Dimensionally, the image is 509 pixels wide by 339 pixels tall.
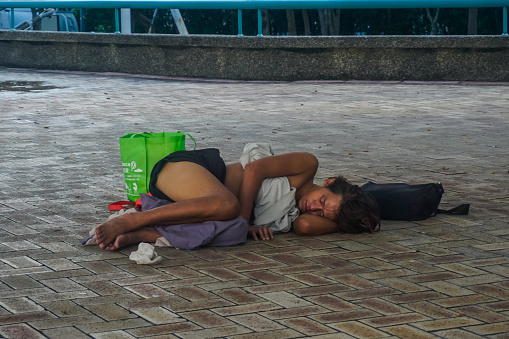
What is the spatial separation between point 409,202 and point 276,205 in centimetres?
93

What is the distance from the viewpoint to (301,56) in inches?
571

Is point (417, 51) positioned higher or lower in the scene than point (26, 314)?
higher

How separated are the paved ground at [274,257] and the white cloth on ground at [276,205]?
0.10m


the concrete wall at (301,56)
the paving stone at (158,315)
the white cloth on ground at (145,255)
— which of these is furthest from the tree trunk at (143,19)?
the paving stone at (158,315)

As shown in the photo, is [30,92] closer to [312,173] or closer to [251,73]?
[251,73]

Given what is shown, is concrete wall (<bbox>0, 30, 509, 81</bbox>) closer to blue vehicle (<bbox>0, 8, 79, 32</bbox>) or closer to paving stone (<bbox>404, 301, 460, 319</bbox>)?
blue vehicle (<bbox>0, 8, 79, 32</bbox>)

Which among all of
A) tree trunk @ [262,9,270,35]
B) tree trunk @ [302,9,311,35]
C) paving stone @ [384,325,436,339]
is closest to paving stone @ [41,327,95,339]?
paving stone @ [384,325,436,339]

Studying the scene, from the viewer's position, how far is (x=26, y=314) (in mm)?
3520

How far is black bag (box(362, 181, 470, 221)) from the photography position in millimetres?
5227

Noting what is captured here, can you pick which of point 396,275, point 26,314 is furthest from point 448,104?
point 26,314

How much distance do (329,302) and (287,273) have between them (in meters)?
0.48

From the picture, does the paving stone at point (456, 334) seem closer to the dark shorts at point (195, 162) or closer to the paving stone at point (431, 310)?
the paving stone at point (431, 310)

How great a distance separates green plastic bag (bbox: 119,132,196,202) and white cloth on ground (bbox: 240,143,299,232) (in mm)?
766

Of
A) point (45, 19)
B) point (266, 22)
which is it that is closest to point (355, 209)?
point (266, 22)
